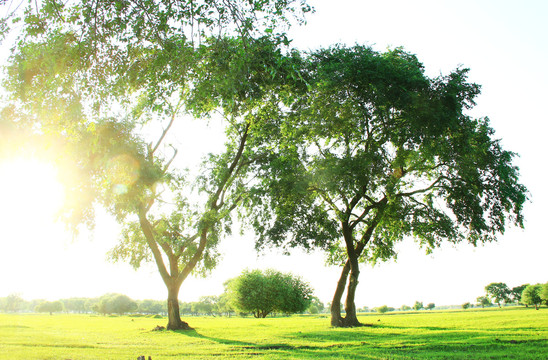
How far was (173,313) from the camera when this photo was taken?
1080 inches

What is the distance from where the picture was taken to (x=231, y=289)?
7225 centimetres

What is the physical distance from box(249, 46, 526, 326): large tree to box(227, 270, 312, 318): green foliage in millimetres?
44102

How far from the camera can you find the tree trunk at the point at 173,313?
2720cm

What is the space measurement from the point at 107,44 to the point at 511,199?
25365mm

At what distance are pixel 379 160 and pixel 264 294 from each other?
52.4 meters

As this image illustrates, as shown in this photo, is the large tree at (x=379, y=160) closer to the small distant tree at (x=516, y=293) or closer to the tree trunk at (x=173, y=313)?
the tree trunk at (x=173, y=313)

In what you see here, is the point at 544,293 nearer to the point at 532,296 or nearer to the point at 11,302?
the point at 532,296

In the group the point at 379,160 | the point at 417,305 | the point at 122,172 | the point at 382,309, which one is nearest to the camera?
the point at 122,172

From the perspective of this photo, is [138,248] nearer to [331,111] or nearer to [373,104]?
[331,111]

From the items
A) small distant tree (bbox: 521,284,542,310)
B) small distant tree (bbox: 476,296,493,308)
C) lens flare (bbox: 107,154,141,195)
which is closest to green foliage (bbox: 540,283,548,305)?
small distant tree (bbox: 521,284,542,310)

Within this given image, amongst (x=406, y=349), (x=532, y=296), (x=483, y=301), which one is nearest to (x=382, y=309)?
(x=532, y=296)

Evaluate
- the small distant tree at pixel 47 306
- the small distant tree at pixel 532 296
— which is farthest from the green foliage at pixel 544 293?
the small distant tree at pixel 47 306

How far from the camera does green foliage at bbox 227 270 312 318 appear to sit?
2704 inches

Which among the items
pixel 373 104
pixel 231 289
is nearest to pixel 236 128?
pixel 373 104
